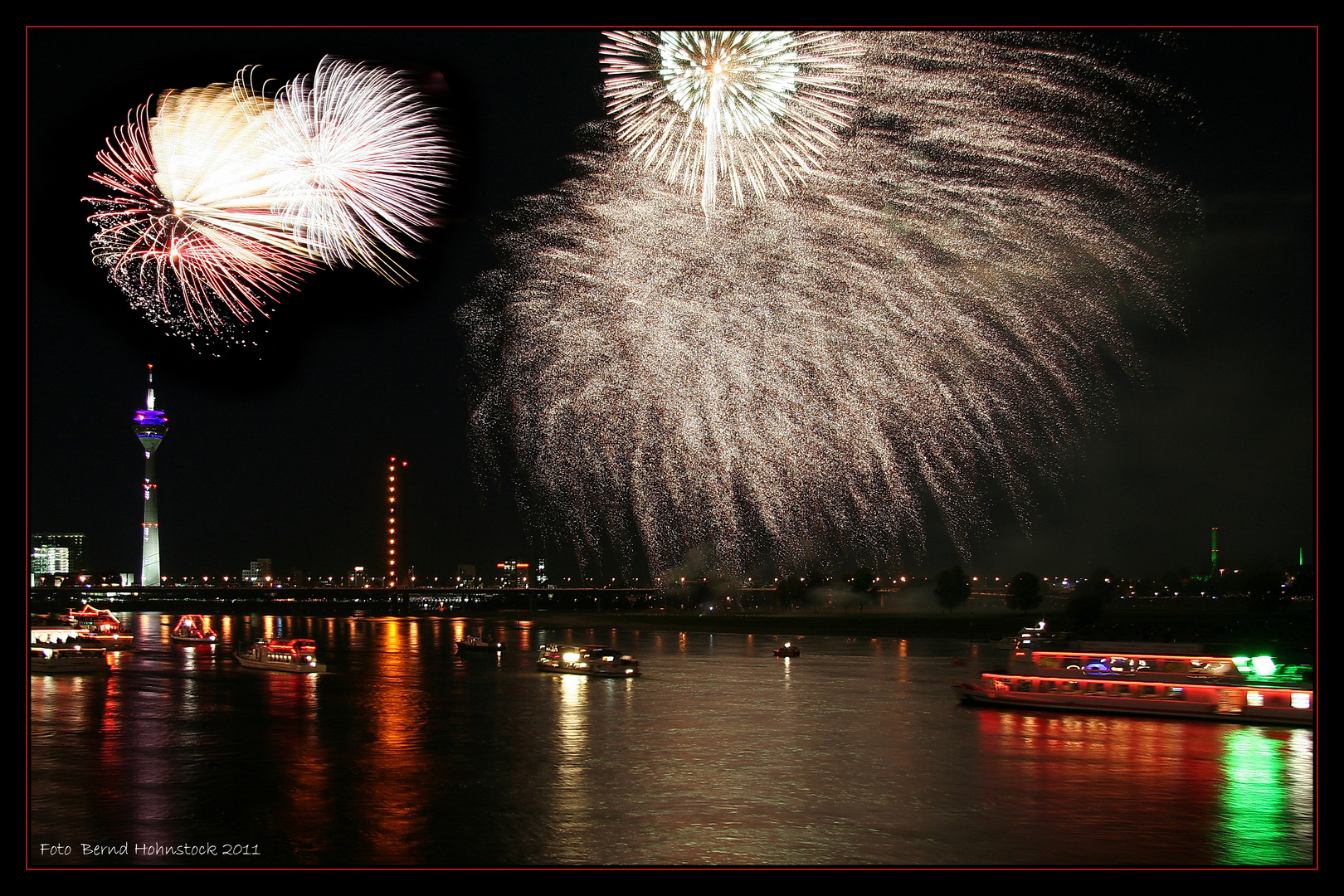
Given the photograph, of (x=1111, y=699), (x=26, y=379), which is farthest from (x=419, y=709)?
(x=26, y=379)

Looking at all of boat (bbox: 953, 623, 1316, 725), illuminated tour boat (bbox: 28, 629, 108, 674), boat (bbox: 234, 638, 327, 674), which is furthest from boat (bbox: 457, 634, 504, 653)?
boat (bbox: 953, 623, 1316, 725)

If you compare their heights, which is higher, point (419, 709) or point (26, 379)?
point (26, 379)

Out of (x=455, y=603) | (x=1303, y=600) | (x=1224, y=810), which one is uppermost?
(x=1224, y=810)

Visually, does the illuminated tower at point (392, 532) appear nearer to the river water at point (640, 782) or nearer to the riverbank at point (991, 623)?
the riverbank at point (991, 623)

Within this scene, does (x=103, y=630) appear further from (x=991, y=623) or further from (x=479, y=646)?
(x=991, y=623)

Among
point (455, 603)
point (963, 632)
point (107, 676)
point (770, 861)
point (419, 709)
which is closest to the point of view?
point (770, 861)

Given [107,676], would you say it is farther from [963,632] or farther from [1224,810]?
[963,632]
